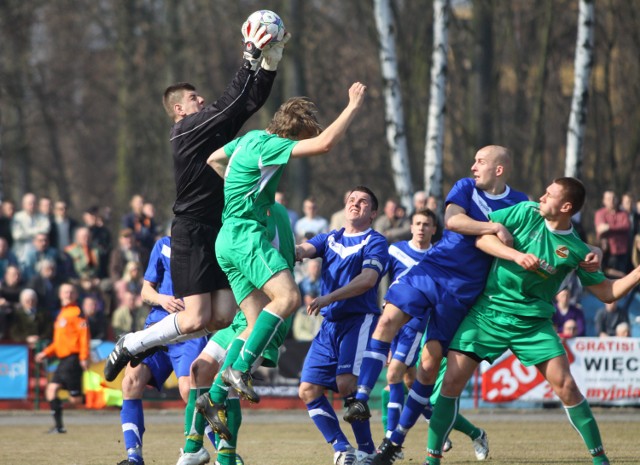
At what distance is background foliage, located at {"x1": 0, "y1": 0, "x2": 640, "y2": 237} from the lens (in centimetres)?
2738

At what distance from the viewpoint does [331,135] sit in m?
7.82

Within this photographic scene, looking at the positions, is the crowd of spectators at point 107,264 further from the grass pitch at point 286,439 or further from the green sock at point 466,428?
the green sock at point 466,428

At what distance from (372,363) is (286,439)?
3.46m

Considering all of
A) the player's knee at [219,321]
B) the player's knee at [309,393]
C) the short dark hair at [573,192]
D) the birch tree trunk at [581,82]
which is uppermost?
the birch tree trunk at [581,82]

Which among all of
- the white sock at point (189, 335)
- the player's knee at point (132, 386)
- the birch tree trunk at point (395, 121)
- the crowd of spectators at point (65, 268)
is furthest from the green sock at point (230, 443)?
the birch tree trunk at point (395, 121)

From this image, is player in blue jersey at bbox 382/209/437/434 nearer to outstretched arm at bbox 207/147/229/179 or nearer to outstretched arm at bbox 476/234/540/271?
outstretched arm at bbox 476/234/540/271

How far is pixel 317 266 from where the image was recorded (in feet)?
57.3

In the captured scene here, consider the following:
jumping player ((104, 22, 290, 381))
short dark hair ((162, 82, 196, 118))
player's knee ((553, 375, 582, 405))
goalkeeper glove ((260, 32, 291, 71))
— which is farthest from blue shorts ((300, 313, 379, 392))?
goalkeeper glove ((260, 32, 291, 71))

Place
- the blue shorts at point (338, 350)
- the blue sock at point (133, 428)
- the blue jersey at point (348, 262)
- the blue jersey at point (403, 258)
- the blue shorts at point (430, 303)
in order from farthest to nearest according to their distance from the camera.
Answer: the blue jersey at point (403, 258) → the blue jersey at point (348, 262) → the blue shorts at point (338, 350) → the blue sock at point (133, 428) → the blue shorts at point (430, 303)

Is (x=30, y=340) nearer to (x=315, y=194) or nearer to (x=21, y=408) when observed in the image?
(x=21, y=408)

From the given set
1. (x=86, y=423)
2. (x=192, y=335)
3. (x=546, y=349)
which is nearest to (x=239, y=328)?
(x=192, y=335)

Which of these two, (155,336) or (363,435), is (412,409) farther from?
(155,336)

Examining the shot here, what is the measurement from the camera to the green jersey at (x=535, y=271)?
8430 mm

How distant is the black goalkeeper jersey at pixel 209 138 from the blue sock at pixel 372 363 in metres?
1.74
